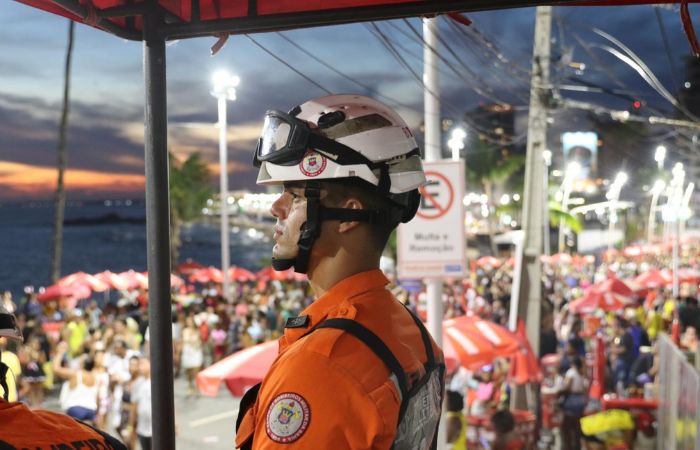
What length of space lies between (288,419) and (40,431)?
95cm

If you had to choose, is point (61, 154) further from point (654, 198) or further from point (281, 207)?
point (654, 198)

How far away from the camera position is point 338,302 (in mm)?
2166

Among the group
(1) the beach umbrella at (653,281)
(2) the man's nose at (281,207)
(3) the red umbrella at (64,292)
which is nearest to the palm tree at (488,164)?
(1) the beach umbrella at (653,281)

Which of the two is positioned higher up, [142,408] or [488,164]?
[488,164]

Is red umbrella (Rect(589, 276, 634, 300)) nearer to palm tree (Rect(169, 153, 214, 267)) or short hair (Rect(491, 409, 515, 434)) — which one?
short hair (Rect(491, 409, 515, 434))

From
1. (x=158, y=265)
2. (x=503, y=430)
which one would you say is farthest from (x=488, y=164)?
(x=158, y=265)

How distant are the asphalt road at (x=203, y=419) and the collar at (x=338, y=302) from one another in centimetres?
1300

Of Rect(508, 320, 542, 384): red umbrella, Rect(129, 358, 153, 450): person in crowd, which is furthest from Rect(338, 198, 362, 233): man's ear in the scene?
Rect(508, 320, 542, 384): red umbrella

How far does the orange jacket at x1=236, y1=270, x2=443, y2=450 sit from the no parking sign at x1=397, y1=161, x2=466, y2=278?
6.12 meters

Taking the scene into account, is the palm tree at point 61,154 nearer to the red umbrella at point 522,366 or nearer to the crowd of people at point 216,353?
the crowd of people at point 216,353

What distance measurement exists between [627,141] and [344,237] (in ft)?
337

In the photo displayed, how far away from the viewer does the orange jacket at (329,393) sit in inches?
70.9

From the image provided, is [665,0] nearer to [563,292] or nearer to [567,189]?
[563,292]

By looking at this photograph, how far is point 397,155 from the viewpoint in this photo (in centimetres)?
229
